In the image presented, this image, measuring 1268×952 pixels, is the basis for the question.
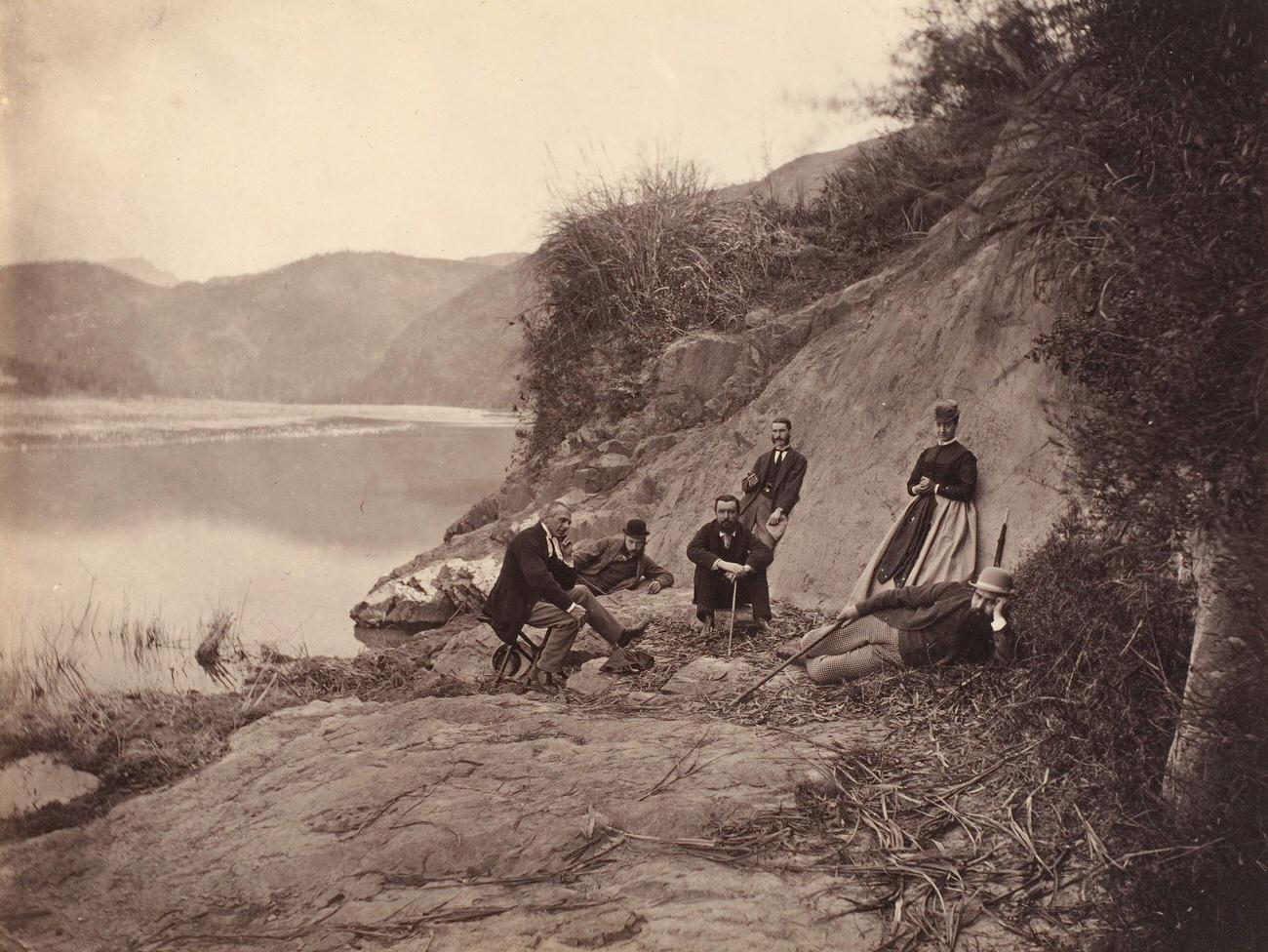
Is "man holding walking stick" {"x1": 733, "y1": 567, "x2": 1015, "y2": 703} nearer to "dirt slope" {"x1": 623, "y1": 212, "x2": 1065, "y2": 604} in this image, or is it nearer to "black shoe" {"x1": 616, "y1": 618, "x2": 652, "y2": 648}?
"dirt slope" {"x1": 623, "y1": 212, "x2": 1065, "y2": 604}

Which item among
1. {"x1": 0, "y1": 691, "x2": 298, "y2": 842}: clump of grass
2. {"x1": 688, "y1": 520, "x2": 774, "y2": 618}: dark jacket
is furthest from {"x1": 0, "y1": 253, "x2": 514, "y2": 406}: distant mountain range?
{"x1": 688, "y1": 520, "x2": 774, "y2": 618}: dark jacket

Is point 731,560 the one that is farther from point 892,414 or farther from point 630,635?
point 892,414

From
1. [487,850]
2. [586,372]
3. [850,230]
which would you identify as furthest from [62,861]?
[850,230]

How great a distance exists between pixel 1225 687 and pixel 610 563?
6.30m

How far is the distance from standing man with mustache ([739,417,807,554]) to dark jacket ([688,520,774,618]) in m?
0.88

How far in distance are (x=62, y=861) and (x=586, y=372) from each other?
9.07 meters

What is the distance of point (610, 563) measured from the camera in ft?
30.6

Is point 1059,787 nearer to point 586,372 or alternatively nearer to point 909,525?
point 909,525

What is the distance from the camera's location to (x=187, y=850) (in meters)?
4.70

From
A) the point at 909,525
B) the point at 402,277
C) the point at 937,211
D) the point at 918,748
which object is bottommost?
the point at 918,748

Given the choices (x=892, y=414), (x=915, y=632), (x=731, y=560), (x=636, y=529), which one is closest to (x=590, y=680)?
(x=731, y=560)

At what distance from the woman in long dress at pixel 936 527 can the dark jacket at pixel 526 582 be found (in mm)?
2151

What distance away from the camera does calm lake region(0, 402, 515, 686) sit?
7.70m

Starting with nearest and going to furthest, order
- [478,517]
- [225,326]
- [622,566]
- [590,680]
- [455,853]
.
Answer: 1. [455,853]
2. [590,680]
3. [622,566]
4. [478,517]
5. [225,326]
